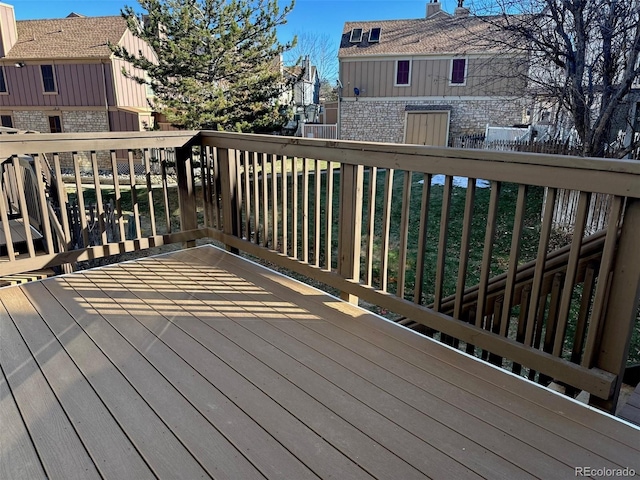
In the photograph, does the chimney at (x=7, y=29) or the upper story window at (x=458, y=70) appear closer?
the chimney at (x=7, y=29)

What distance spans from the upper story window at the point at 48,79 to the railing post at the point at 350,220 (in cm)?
1757

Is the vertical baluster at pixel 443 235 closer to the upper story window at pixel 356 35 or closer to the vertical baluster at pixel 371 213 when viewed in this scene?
the vertical baluster at pixel 371 213

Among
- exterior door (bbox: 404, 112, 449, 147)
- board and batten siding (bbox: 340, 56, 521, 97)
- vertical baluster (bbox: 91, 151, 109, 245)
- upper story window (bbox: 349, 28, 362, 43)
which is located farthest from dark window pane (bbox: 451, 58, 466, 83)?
vertical baluster (bbox: 91, 151, 109, 245)

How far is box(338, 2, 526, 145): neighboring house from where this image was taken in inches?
663

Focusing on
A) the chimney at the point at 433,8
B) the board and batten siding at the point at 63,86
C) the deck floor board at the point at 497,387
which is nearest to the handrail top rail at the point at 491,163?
the deck floor board at the point at 497,387

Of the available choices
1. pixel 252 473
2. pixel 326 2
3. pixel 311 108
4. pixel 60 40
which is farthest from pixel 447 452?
pixel 326 2

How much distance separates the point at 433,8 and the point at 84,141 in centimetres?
1874

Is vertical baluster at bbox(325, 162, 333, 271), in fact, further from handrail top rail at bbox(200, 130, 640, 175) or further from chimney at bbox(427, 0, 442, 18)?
chimney at bbox(427, 0, 442, 18)

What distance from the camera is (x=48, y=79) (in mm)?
16297

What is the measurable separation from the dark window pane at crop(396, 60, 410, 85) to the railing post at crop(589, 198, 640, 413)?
1707cm

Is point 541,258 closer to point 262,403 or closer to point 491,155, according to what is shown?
point 491,155

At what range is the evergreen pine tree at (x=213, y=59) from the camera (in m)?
9.27

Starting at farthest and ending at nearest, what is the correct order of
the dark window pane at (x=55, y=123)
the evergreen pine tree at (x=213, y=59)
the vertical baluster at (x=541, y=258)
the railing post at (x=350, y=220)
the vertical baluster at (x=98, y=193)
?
the dark window pane at (x=55, y=123), the evergreen pine tree at (x=213, y=59), the vertical baluster at (x=98, y=193), the railing post at (x=350, y=220), the vertical baluster at (x=541, y=258)

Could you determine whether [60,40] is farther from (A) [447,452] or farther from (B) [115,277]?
(A) [447,452]
